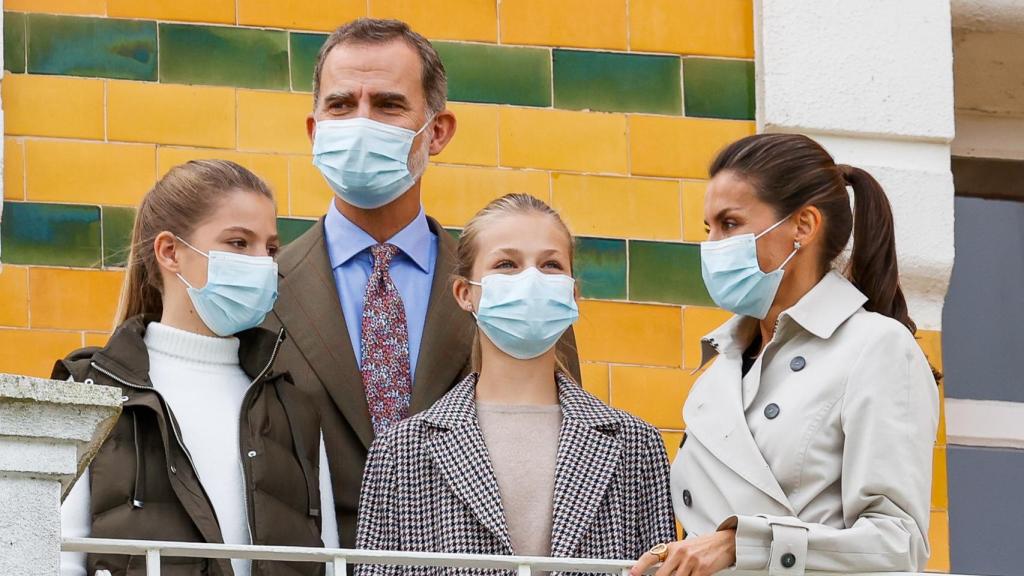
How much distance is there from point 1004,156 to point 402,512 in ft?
11.7

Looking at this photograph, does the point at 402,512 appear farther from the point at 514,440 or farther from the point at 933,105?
the point at 933,105

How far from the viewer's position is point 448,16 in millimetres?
6969

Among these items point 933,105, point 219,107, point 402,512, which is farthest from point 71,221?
point 933,105

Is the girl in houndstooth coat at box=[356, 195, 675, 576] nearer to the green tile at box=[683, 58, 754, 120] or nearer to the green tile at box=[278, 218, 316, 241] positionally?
the green tile at box=[278, 218, 316, 241]

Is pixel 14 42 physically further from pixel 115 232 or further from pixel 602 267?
pixel 602 267

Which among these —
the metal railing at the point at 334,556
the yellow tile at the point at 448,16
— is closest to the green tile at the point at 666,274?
the yellow tile at the point at 448,16

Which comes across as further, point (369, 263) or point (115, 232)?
point (115, 232)

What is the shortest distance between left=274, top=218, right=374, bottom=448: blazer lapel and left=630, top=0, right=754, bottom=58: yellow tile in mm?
1663

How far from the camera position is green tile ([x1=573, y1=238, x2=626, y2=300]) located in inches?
269

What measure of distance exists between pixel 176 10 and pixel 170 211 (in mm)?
1548

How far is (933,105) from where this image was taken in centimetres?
710

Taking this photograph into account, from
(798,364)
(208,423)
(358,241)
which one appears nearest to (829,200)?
(798,364)

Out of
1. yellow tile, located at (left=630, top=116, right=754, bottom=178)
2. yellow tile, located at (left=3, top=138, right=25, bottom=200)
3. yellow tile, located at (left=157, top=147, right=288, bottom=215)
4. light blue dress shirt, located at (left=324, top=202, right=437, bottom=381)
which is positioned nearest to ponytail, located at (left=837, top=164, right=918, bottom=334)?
light blue dress shirt, located at (left=324, top=202, right=437, bottom=381)

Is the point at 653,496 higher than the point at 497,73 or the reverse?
the reverse
